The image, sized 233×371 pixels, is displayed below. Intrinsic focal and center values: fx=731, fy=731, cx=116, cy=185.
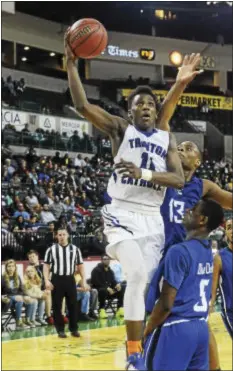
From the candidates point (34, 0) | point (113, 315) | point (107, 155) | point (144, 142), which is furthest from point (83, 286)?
point (34, 0)

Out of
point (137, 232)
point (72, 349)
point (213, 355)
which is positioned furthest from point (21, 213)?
point (213, 355)

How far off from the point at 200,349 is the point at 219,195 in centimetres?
129

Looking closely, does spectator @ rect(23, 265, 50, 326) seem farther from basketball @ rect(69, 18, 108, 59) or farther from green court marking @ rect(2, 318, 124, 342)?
basketball @ rect(69, 18, 108, 59)

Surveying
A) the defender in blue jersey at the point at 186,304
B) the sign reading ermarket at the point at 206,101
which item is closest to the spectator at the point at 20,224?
the defender in blue jersey at the point at 186,304

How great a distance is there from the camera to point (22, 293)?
1091 cm

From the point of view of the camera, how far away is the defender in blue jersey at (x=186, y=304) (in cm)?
379

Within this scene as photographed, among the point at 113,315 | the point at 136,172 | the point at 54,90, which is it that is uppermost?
the point at 54,90

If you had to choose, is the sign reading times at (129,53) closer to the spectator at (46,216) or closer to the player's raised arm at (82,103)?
the spectator at (46,216)

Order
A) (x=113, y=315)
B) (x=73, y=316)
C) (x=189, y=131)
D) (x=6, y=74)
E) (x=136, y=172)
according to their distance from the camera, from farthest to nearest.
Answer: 1. (x=189, y=131)
2. (x=6, y=74)
3. (x=113, y=315)
4. (x=73, y=316)
5. (x=136, y=172)

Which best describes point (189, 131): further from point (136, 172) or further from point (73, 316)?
point (136, 172)

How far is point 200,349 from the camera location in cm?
396

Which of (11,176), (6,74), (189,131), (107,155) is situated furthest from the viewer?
(189,131)

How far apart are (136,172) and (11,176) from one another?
13686mm

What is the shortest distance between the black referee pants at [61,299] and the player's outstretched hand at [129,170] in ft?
21.4
